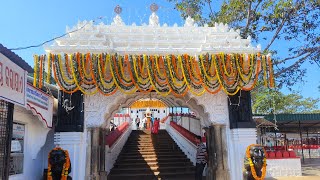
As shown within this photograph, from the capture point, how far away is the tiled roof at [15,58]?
420 cm

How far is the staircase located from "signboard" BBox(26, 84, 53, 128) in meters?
3.65

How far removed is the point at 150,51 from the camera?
7.44 meters

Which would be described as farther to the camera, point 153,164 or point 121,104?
point 153,164

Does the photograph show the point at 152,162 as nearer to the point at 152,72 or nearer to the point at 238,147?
the point at 238,147

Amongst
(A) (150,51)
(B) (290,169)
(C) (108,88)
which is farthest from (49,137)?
(B) (290,169)

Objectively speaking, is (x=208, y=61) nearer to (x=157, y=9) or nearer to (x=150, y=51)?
(x=150, y=51)

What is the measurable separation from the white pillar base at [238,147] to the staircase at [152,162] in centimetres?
301

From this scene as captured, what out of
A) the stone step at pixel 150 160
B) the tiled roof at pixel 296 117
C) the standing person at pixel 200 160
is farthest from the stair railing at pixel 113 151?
the tiled roof at pixel 296 117

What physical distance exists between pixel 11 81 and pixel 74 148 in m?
3.40

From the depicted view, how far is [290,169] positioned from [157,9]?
7.73 m

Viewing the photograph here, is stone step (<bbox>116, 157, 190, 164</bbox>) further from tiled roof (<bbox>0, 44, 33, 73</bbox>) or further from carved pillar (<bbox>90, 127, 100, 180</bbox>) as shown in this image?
tiled roof (<bbox>0, 44, 33, 73</bbox>)

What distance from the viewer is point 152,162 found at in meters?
11.6

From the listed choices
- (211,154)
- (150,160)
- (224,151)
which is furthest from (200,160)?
(150,160)

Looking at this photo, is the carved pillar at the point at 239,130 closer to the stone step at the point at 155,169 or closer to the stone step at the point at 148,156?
the stone step at the point at 155,169
